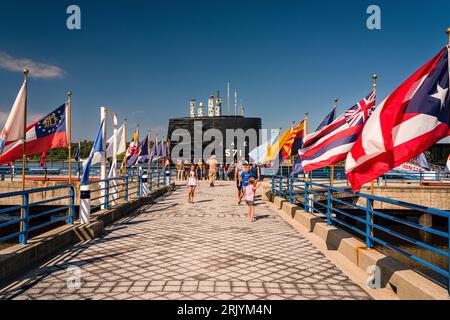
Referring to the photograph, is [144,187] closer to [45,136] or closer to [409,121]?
[45,136]

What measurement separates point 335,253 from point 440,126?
3842 millimetres

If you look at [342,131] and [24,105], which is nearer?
[342,131]

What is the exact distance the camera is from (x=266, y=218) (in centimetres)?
1211

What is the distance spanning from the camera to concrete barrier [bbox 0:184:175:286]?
5.54 m

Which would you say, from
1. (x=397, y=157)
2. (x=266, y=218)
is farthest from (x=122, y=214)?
(x=397, y=157)

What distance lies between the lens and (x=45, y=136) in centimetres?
972

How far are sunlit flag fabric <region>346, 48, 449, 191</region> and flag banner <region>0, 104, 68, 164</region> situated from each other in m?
7.46

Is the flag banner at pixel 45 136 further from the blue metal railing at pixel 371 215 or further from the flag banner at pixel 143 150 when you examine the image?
the flag banner at pixel 143 150

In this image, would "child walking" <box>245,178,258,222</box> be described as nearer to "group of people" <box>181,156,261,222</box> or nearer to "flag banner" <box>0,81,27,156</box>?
"group of people" <box>181,156,261,222</box>

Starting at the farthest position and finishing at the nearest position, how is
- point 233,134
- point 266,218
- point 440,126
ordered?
point 233,134 → point 266,218 → point 440,126

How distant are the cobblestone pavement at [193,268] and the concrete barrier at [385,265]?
0.45 m

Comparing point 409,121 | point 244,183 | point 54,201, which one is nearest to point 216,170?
point 54,201

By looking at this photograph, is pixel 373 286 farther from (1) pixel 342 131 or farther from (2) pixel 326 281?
(1) pixel 342 131

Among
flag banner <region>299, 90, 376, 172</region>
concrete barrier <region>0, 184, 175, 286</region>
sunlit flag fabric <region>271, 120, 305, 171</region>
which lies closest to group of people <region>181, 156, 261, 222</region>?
sunlit flag fabric <region>271, 120, 305, 171</region>
